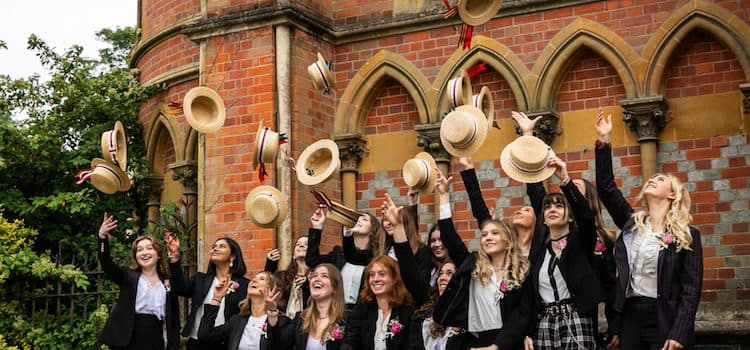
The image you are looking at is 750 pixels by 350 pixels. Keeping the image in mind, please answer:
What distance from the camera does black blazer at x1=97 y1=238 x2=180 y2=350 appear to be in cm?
873

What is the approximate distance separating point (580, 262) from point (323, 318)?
2.00m

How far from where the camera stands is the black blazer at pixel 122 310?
873cm

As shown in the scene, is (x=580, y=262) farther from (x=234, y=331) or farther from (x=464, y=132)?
(x=234, y=331)

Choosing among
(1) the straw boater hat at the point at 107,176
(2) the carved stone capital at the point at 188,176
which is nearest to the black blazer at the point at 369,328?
(1) the straw boater hat at the point at 107,176

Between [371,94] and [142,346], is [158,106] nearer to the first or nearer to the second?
[371,94]

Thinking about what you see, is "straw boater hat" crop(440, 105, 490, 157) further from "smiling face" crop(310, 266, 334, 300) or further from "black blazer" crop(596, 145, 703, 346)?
"black blazer" crop(596, 145, 703, 346)

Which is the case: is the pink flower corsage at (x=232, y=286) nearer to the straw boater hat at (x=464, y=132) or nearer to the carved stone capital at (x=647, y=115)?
the straw boater hat at (x=464, y=132)

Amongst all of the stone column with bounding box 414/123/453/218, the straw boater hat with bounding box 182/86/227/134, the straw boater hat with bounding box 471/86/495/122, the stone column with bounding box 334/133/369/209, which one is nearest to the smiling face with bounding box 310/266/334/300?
the straw boater hat with bounding box 471/86/495/122

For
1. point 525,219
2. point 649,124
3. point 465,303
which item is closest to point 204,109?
point 525,219

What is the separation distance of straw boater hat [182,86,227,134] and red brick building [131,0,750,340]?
4.97 feet

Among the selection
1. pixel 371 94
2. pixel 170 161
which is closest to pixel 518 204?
pixel 371 94

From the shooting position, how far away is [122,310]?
8.83 metres

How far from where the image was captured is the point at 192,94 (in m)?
10.6

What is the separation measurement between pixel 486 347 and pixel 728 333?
10.8 feet
